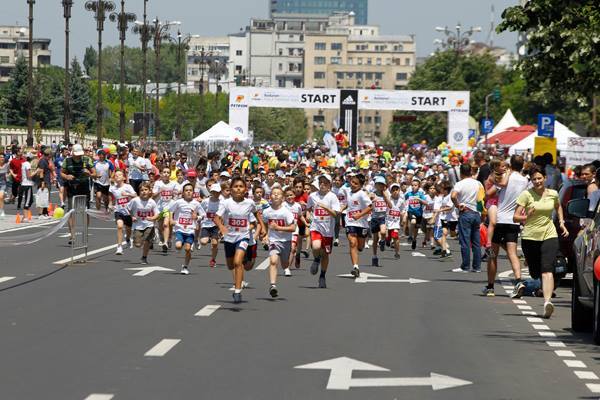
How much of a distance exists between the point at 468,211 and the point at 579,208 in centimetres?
868

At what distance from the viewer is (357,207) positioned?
23.9 m

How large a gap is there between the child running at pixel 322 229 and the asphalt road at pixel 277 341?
40cm

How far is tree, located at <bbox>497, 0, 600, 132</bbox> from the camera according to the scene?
23969mm

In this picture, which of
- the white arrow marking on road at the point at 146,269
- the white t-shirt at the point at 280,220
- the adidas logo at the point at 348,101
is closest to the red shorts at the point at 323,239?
the white t-shirt at the point at 280,220

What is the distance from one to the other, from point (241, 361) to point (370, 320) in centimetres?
409

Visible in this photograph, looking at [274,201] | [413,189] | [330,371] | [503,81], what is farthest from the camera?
[503,81]

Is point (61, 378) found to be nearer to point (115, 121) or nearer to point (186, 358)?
point (186, 358)

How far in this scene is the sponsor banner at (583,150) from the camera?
49750 mm

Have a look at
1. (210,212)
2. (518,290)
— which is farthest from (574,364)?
(210,212)

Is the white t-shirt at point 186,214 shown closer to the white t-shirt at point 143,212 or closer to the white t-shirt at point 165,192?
the white t-shirt at point 143,212

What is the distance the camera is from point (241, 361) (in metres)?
12.6

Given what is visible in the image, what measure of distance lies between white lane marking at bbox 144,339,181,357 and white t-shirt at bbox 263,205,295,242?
5.74 meters

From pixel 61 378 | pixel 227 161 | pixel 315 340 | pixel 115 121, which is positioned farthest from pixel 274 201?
pixel 115 121

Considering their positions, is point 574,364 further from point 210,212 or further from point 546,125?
point 546,125
